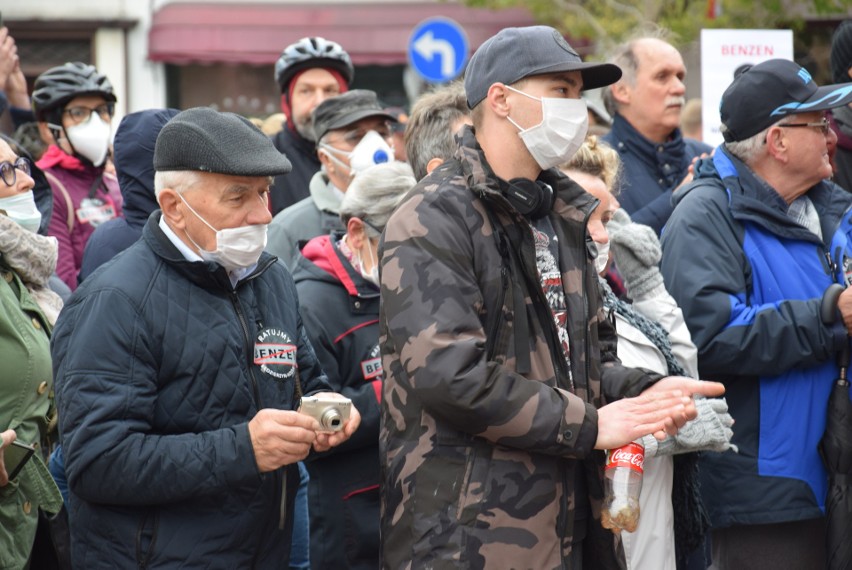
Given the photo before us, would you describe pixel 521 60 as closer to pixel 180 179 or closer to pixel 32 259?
pixel 180 179

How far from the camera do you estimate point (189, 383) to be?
3.30 metres

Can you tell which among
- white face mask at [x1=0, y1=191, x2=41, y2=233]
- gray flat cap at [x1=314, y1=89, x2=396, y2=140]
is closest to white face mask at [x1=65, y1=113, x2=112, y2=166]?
gray flat cap at [x1=314, y1=89, x2=396, y2=140]

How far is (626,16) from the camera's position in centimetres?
1786

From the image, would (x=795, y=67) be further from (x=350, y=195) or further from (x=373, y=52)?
(x=373, y=52)

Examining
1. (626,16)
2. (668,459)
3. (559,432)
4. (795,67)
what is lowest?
(668,459)

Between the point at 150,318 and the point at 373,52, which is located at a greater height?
the point at 373,52

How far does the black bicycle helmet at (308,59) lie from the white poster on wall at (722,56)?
229 cm

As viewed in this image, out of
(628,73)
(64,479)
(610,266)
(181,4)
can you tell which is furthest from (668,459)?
(181,4)

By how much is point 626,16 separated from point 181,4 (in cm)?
767

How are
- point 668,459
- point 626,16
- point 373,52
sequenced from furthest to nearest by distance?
point 373,52, point 626,16, point 668,459

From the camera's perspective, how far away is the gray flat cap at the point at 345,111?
5.89 meters

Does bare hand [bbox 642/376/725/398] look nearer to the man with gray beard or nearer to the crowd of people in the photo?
the crowd of people

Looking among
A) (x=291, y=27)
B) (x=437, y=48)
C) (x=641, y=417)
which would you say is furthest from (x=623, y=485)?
(x=291, y=27)

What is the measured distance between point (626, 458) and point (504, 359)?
0.44 meters
